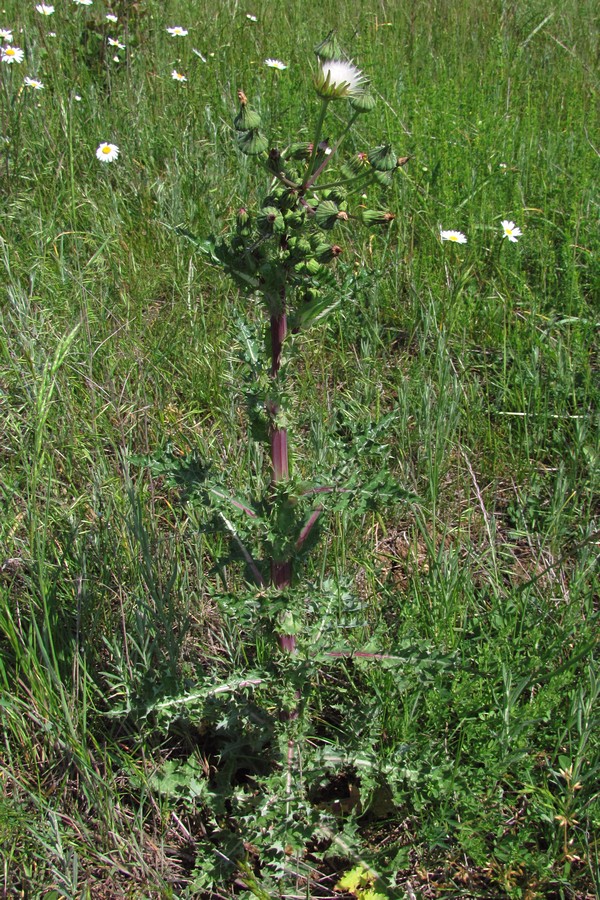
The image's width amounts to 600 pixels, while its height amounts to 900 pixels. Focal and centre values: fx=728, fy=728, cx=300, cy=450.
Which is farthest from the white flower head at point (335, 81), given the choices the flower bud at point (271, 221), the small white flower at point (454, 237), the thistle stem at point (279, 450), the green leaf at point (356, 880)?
the small white flower at point (454, 237)

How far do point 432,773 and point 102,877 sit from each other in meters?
0.76

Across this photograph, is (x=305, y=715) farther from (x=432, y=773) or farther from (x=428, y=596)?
(x=428, y=596)

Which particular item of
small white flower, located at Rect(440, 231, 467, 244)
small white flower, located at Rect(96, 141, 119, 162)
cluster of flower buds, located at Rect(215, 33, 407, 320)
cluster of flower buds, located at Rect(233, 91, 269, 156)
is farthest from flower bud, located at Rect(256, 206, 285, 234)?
small white flower, located at Rect(96, 141, 119, 162)

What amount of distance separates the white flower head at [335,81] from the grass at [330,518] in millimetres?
92

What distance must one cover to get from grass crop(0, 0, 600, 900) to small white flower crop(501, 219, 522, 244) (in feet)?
0.25

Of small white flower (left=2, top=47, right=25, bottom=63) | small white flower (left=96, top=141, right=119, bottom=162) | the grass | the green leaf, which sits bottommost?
the green leaf

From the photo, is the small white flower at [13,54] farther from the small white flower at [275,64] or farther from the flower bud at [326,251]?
the flower bud at [326,251]

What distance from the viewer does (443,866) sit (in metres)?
1.65

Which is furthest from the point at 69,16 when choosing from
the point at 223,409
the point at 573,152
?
the point at 223,409

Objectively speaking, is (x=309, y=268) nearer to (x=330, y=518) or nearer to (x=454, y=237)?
(x=330, y=518)

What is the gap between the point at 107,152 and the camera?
139 inches

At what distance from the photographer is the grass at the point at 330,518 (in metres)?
1.65

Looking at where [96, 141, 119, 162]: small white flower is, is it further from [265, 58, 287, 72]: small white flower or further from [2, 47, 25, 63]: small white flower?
[265, 58, 287, 72]: small white flower

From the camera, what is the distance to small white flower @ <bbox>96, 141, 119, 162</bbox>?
3.45 meters
